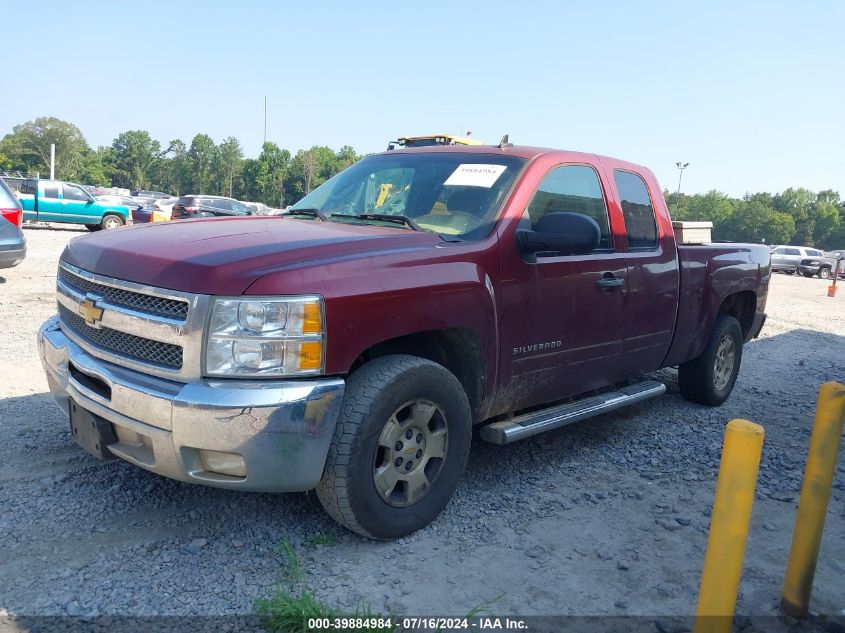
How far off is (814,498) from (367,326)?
1941mm

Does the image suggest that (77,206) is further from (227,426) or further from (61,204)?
(227,426)

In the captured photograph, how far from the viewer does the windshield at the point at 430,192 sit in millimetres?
3707

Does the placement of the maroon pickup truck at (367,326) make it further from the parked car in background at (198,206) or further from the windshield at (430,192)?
the parked car in background at (198,206)

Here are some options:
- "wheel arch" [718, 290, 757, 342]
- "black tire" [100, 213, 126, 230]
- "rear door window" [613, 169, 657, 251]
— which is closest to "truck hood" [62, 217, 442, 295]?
"rear door window" [613, 169, 657, 251]

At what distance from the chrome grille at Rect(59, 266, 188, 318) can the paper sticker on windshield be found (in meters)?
1.78

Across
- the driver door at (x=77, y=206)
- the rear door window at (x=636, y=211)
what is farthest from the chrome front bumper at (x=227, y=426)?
the driver door at (x=77, y=206)

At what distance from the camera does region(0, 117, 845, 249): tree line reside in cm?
9281

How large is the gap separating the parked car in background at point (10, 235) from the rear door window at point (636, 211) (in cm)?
829

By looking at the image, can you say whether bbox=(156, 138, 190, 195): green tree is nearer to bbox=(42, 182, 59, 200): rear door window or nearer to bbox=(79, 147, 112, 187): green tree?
bbox=(79, 147, 112, 187): green tree

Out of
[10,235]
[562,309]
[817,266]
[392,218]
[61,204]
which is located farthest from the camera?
[817,266]

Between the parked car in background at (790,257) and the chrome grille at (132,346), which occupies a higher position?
the chrome grille at (132,346)

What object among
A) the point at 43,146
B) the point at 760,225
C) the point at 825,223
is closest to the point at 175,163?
the point at 43,146

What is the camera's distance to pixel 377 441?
3004mm

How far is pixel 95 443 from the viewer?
3.04 metres
